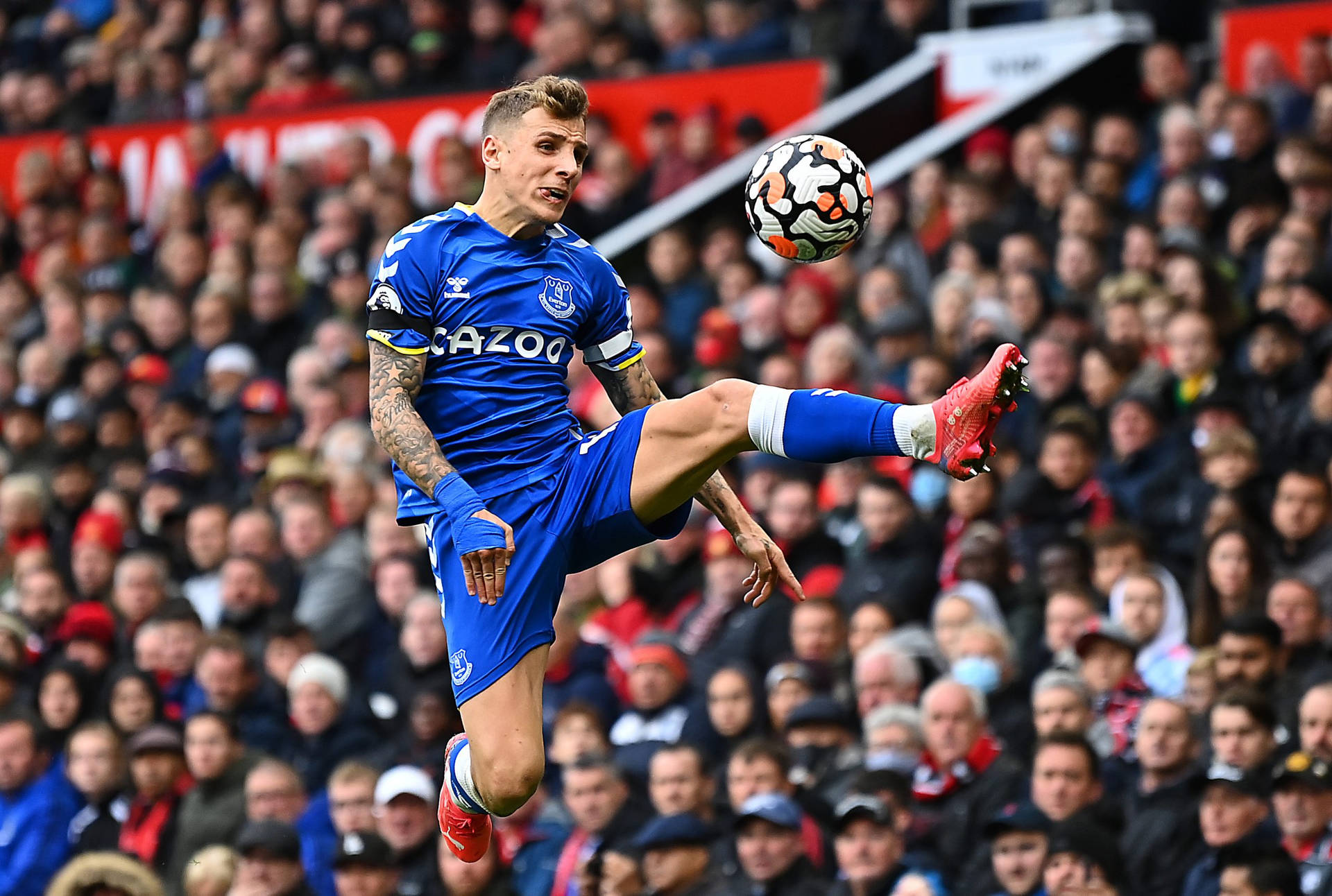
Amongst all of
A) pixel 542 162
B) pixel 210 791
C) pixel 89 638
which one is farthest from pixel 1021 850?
pixel 89 638

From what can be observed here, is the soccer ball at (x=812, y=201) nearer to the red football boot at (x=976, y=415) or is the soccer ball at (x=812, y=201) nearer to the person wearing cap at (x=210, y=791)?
the red football boot at (x=976, y=415)

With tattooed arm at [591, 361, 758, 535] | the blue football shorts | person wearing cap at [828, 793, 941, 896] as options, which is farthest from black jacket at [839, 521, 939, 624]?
the blue football shorts

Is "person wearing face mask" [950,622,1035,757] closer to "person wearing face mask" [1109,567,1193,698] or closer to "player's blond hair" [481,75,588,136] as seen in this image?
"person wearing face mask" [1109,567,1193,698]

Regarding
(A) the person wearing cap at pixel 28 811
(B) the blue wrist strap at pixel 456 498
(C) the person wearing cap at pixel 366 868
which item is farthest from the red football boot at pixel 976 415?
(A) the person wearing cap at pixel 28 811

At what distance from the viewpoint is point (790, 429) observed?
6.28 meters

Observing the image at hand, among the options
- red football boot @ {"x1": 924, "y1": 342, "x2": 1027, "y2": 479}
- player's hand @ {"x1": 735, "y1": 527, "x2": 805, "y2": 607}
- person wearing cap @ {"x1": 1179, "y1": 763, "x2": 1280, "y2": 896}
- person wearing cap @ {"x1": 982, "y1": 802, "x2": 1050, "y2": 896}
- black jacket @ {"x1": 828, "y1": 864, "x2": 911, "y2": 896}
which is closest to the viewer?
red football boot @ {"x1": 924, "y1": 342, "x2": 1027, "y2": 479}

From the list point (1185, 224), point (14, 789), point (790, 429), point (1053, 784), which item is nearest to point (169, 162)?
point (14, 789)

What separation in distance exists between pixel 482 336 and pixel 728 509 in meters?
1.02

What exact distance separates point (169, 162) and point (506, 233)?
12313 mm

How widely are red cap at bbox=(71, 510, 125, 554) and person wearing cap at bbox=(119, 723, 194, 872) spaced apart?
267 cm

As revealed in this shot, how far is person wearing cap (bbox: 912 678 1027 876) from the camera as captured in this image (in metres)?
9.05

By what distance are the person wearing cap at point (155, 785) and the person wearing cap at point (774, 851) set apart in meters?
3.30

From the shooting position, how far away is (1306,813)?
8.27 meters

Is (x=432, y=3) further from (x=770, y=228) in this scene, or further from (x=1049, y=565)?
(x=770, y=228)
